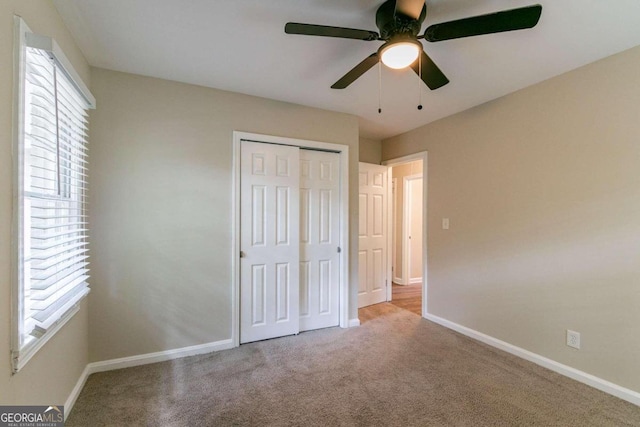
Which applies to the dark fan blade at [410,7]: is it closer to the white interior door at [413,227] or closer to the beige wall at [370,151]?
the beige wall at [370,151]

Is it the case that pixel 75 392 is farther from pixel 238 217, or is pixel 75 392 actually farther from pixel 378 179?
pixel 378 179

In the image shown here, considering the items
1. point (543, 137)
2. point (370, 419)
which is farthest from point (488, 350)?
point (543, 137)

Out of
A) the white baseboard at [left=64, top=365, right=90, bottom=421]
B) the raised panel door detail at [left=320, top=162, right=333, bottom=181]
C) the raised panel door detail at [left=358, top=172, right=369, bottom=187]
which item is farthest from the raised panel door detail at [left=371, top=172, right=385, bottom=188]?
the white baseboard at [left=64, top=365, right=90, bottom=421]

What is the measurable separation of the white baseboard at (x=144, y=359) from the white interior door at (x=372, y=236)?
200 cm

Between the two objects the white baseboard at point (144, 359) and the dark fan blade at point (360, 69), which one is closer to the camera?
the dark fan blade at point (360, 69)

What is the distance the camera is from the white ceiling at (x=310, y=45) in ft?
5.21

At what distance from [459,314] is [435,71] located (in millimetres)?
2603

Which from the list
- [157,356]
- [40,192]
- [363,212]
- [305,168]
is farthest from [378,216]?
[40,192]

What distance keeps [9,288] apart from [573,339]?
356cm

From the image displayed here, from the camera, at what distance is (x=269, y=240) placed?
2.87 meters

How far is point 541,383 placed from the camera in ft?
6.99

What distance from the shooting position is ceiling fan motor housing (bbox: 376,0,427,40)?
1419 millimetres

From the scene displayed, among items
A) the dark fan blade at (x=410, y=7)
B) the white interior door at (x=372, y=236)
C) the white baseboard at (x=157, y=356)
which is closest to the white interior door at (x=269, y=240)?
the white baseboard at (x=157, y=356)

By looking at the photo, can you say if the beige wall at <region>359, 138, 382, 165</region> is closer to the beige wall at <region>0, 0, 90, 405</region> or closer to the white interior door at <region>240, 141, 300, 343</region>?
the white interior door at <region>240, 141, 300, 343</region>
